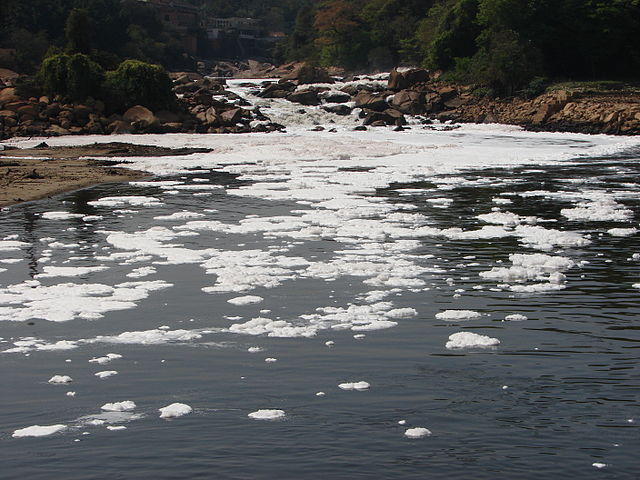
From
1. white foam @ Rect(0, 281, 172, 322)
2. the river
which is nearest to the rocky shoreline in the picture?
the river

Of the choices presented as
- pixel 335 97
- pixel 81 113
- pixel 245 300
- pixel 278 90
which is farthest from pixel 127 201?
pixel 278 90

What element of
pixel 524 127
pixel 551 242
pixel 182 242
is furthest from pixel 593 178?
pixel 524 127

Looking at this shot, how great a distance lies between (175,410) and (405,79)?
67149mm

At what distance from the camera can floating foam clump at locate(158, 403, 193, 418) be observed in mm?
7246

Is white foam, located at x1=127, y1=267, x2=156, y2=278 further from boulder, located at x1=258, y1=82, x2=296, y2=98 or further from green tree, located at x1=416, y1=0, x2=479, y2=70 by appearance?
green tree, located at x1=416, y1=0, x2=479, y2=70

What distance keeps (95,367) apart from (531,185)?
18616 mm

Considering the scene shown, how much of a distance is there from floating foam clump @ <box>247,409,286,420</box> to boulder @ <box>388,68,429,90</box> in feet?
216

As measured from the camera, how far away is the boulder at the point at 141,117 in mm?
49031

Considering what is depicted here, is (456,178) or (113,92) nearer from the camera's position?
(456,178)

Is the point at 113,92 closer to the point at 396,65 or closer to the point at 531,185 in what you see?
Answer: the point at 531,185

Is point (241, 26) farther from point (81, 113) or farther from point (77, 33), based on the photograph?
point (81, 113)

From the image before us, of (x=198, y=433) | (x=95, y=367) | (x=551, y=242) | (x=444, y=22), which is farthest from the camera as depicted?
(x=444, y=22)

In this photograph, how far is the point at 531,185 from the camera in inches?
979

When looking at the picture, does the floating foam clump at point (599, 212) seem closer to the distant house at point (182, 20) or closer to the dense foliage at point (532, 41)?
the dense foliage at point (532, 41)
